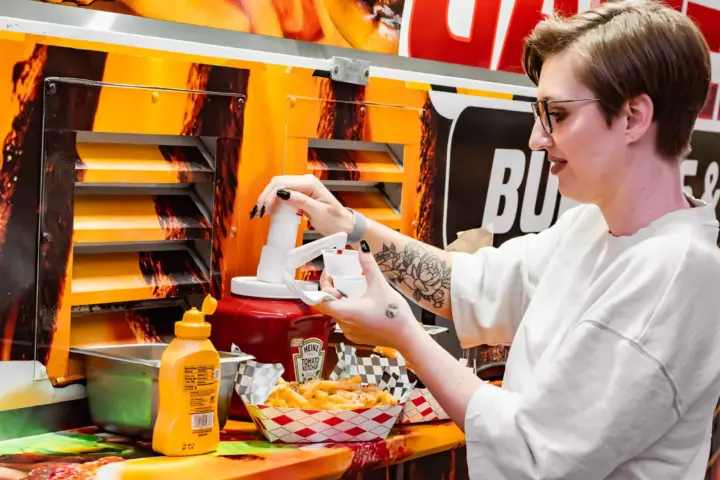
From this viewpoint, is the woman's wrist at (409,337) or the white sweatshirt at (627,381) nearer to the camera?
the white sweatshirt at (627,381)

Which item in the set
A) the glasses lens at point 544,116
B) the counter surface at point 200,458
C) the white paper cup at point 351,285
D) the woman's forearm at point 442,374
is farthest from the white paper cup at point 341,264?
the glasses lens at point 544,116

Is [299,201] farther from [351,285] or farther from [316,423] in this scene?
[316,423]

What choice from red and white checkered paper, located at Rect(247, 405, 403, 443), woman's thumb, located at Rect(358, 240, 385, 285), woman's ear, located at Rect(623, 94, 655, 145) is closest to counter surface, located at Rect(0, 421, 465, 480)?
red and white checkered paper, located at Rect(247, 405, 403, 443)

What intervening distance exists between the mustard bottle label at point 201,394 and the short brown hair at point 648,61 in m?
0.99

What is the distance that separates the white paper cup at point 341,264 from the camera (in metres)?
2.21

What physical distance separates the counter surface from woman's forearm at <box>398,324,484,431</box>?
1.17 ft

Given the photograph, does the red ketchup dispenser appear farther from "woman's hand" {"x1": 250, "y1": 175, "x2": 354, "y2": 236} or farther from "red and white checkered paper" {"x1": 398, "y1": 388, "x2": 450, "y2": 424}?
"red and white checkered paper" {"x1": 398, "y1": 388, "x2": 450, "y2": 424}

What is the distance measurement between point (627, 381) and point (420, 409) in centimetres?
84

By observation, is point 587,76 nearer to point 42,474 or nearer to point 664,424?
point 664,424

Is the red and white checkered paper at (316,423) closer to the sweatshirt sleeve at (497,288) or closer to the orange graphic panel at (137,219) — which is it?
the sweatshirt sleeve at (497,288)

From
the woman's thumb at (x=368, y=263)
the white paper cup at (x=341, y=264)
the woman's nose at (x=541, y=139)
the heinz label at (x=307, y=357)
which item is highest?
the woman's nose at (x=541, y=139)

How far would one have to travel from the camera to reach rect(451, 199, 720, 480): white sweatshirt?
180 centimetres

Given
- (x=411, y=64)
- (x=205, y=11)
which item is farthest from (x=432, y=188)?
(x=205, y=11)

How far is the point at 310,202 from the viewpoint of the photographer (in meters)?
2.50
